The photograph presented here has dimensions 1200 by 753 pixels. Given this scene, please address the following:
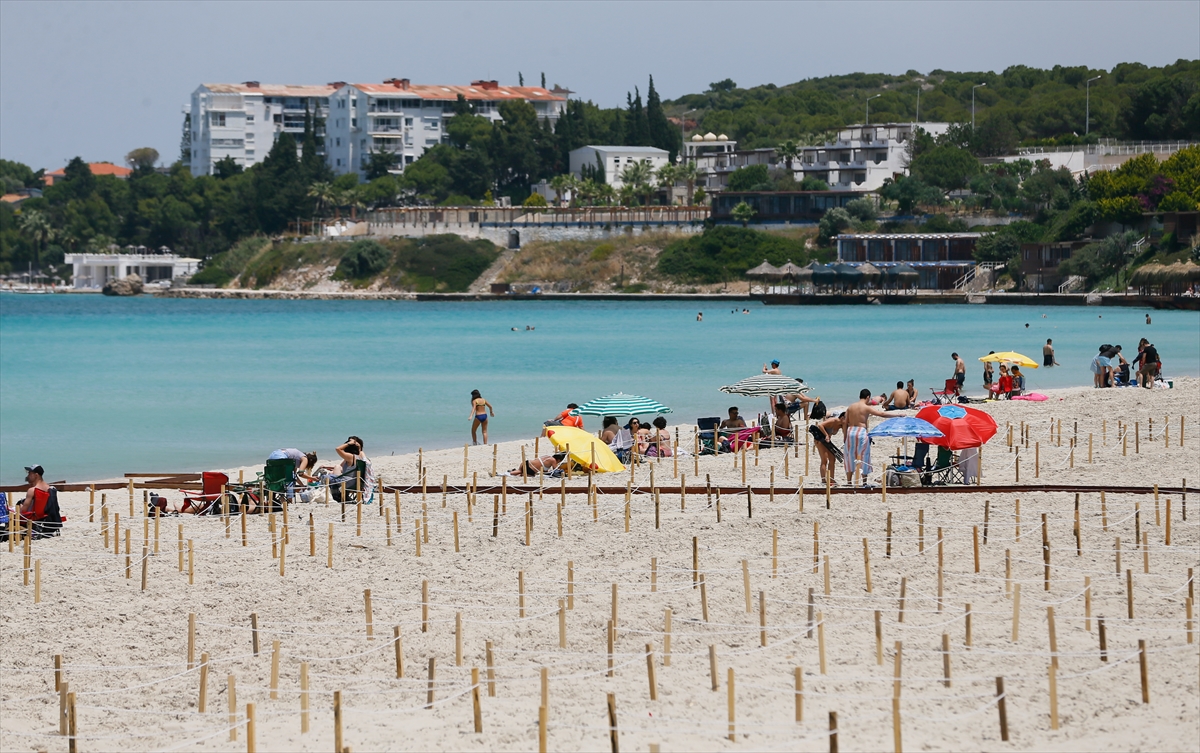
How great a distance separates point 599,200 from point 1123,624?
113 meters

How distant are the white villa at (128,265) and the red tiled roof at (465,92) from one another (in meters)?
24.8

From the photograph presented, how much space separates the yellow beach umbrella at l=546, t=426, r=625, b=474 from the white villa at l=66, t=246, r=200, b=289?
12656cm

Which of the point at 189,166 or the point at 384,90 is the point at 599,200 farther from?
the point at 189,166

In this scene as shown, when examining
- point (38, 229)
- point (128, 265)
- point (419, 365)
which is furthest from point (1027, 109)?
point (38, 229)

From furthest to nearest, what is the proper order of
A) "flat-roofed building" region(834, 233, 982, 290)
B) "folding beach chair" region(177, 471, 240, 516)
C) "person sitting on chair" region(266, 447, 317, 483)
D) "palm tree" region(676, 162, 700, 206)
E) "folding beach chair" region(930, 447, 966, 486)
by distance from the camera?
1. "palm tree" region(676, 162, 700, 206)
2. "flat-roofed building" region(834, 233, 982, 290)
3. "person sitting on chair" region(266, 447, 317, 483)
4. "folding beach chair" region(930, 447, 966, 486)
5. "folding beach chair" region(177, 471, 240, 516)

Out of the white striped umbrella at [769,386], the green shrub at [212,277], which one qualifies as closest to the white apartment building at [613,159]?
the green shrub at [212,277]

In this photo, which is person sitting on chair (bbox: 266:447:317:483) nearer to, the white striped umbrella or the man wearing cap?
the man wearing cap

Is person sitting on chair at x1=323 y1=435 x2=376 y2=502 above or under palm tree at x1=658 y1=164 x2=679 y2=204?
under

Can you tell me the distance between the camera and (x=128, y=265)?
142 m

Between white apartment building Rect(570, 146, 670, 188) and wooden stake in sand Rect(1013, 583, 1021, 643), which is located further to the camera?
white apartment building Rect(570, 146, 670, 188)

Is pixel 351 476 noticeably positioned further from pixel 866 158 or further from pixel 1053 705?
pixel 866 158

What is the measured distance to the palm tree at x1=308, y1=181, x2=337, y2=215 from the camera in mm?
128500

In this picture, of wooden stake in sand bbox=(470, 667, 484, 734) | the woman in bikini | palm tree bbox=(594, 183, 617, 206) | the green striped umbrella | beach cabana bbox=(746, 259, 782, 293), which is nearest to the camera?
wooden stake in sand bbox=(470, 667, 484, 734)

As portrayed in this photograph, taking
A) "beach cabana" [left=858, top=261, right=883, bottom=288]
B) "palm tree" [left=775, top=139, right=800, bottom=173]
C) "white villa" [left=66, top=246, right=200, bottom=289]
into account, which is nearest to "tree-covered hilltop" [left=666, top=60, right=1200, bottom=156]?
"palm tree" [left=775, top=139, right=800, bottom=173]
